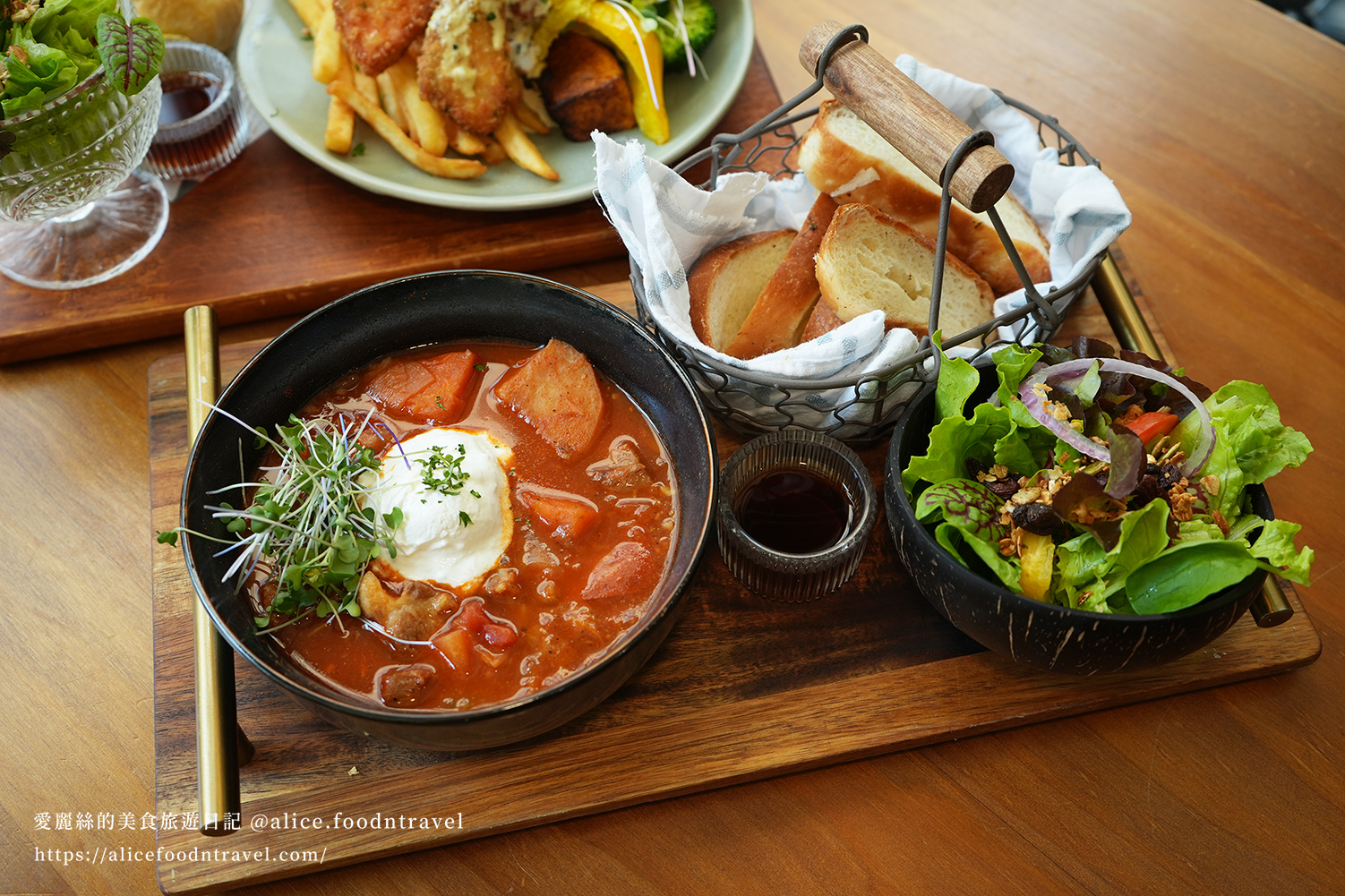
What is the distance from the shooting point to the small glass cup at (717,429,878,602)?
84.6 inches

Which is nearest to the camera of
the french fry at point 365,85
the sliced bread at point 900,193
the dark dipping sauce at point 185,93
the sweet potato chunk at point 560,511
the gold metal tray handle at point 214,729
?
the gold metal tray handle at point 214,729

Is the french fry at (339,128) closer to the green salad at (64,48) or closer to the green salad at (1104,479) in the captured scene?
the green salad at (64,48)

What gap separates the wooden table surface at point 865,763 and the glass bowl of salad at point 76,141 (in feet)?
1.14

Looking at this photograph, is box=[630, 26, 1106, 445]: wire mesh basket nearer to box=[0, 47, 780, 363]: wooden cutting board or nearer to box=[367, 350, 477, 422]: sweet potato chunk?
box=[367, 350, 477, 422]: sweet potato chunk

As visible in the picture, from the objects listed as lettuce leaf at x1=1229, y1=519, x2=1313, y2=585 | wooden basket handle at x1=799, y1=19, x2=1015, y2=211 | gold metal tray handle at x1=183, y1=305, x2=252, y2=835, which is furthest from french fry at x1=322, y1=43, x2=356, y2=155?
lettuce leaf at x1=1229, y1=519, x2=1313, y2=585

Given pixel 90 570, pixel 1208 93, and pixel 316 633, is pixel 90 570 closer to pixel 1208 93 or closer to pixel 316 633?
pixel 316 633

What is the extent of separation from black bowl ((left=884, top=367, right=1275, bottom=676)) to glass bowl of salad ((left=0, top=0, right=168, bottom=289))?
2.22 m

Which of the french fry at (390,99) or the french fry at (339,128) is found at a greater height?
the french fry at (390,99)

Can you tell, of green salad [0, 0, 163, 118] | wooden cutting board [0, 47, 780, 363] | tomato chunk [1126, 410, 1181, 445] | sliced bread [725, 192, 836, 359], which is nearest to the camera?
tomato chunk [1126, 410, 1181, 445]

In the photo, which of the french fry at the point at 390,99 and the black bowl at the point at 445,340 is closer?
the black bowl at the point at 445,340

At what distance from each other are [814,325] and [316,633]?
137cm

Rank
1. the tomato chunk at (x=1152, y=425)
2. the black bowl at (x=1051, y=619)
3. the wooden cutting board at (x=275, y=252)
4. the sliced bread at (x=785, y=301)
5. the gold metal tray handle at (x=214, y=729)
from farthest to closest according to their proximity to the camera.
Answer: the wooden cutting board at (x=275, y=252), the sliced bread at (x=785, y=301), the tomato chunk at (x=1152, y=425), the black bowl at (x=1051, y=619), the gold metal tray handle at (x=214, y=729)

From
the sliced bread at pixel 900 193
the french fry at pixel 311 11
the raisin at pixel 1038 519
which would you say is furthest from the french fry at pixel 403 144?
the raisin at pixel 1038 519

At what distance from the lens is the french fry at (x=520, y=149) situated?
3012 millimetres
